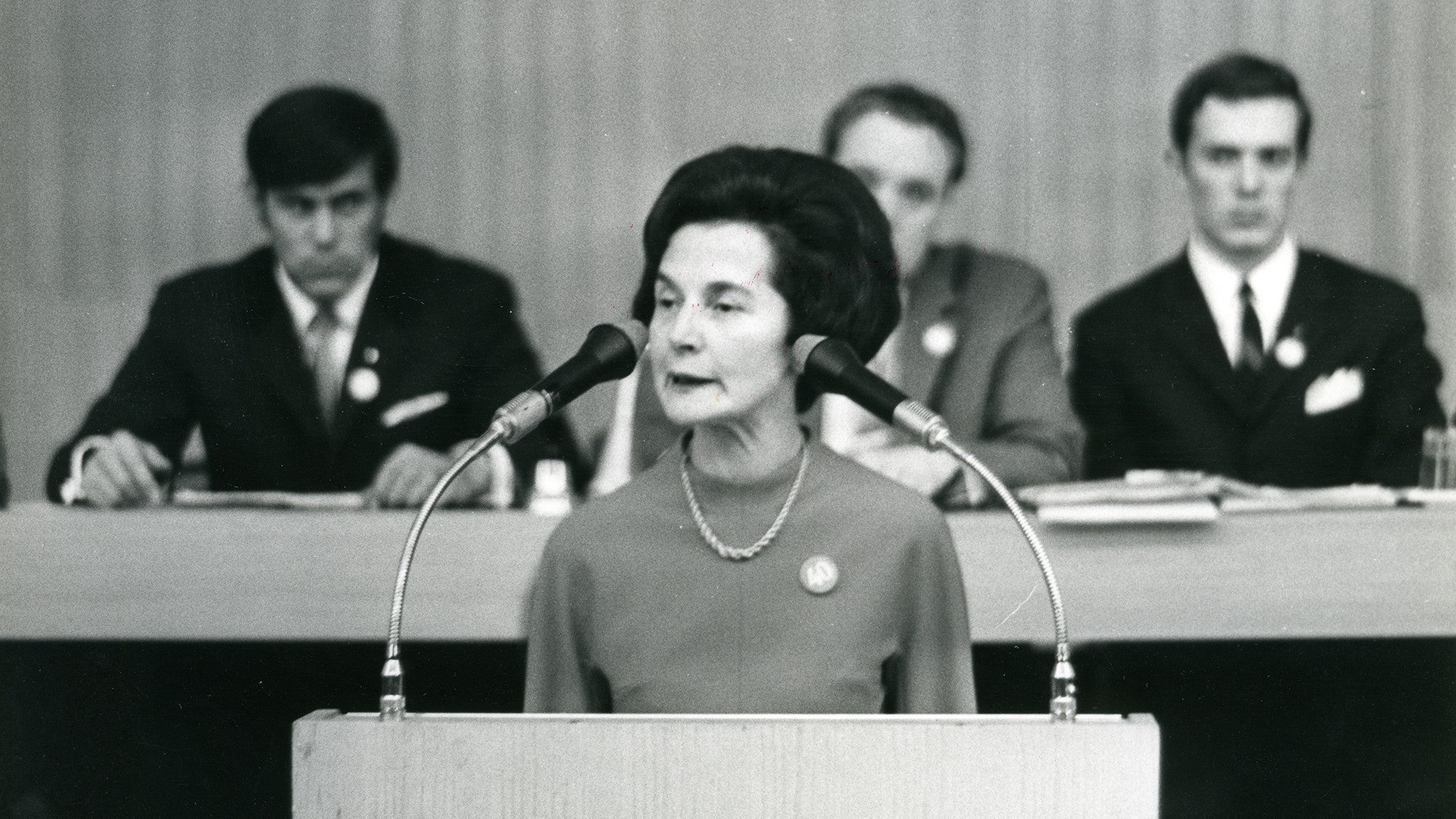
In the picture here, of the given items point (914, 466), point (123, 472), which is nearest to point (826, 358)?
point (914, 466)

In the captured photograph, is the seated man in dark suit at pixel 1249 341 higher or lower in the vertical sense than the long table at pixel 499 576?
higher

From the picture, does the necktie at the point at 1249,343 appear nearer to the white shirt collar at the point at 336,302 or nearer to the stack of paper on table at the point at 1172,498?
the stack of paper on table at the point at 1172,498

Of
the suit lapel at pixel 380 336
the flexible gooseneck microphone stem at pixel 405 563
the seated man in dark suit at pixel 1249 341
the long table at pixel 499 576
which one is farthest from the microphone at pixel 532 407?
the seated man in dark suit at pixel 1249 341

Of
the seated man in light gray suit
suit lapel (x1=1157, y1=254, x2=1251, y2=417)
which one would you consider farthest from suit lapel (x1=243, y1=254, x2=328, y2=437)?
suit lapel (x1=1157, y1=254, x2=1251, y2=417)

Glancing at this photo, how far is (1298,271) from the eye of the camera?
3865mm

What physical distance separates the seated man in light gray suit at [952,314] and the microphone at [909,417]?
43.3 inches

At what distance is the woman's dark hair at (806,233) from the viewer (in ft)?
10.1

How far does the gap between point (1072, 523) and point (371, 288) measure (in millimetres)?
1426

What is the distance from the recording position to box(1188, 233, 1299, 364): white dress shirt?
12.7 feet

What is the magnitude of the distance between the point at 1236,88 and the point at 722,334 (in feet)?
4.43

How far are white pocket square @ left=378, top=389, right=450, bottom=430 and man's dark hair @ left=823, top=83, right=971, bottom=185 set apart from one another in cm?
88

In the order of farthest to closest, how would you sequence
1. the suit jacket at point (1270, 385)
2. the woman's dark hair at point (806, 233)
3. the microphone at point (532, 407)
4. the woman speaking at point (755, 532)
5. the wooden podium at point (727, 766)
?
the suit jacket at point (1270, 385) → the woman's dark hair at point (806, 233) → the woman speaking at point (755, 532) → the microphone at point (532, 407) → the wooden podium at point (727, 766)

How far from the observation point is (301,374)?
3988 millimetres

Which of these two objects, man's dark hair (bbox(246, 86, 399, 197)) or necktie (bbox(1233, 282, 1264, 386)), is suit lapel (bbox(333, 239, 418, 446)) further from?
necktie (bbox(1233, 282, 1264, 386))
